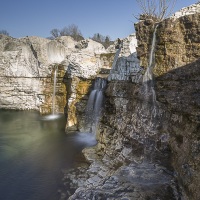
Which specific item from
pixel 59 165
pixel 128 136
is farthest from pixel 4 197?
pixel 128 136

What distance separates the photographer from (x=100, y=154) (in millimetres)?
11586

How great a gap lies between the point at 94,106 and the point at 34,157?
5.40 meters

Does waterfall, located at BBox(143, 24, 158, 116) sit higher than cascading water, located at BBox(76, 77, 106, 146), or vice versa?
waterfall, located at BBox(143, 24, 158, 116)

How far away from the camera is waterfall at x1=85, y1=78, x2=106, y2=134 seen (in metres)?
15.1

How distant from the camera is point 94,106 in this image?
50.5 feet

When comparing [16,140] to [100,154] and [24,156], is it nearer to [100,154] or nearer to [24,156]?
[24,156]

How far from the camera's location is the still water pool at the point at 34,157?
8.91 m

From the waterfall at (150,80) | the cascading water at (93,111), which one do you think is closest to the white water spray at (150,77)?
the waterfall at (150,80)

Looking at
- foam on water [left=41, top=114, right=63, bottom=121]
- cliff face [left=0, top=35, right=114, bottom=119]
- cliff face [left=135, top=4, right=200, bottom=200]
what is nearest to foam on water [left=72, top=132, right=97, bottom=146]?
foam on water [left=41, top=114, right=63, bottom=121]

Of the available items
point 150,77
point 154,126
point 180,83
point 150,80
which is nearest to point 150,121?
point 154,126

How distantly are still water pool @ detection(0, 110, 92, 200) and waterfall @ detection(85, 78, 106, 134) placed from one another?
1489 mm

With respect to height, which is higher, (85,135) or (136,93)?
(136,93)

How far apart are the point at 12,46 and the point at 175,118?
782 inches

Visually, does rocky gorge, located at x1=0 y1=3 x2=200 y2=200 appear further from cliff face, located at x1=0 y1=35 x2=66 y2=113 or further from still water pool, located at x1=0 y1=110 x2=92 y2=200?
cliff face, located at x1=0 y1=35 x2=66 y2=113
